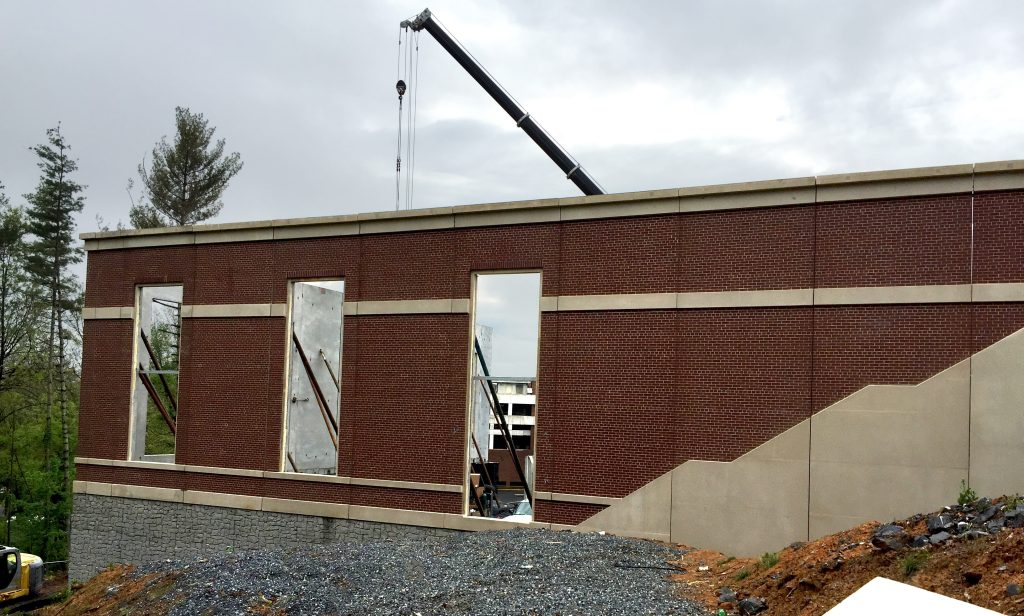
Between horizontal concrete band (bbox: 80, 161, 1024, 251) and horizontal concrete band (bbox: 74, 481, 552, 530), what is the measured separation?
21.6ft

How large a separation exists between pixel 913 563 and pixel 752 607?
2.27 m

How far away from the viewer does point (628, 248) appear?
19.1 m

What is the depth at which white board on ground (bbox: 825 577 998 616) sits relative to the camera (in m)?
5.48

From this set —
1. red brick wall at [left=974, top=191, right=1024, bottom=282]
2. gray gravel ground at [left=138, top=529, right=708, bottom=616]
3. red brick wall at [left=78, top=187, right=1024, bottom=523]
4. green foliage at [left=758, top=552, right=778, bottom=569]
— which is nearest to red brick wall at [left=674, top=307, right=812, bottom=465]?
red brick wall at [left=78, top=187, right=1024, bottom=523]

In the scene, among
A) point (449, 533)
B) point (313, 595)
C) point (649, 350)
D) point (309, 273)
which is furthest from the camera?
point (309, 273)

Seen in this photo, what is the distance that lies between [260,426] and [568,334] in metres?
8.75

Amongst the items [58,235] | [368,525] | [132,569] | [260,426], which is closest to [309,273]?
[260,426]

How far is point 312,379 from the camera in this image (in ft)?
78.5

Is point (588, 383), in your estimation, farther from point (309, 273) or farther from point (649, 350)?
point (309, 273)

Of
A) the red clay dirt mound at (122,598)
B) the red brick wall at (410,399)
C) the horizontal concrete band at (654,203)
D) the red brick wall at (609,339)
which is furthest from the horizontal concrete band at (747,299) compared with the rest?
the red clay dirt mound at (122,598)

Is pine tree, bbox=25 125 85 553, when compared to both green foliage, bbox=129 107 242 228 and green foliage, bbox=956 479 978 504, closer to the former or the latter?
green foliage, bbox=129 107 242 228

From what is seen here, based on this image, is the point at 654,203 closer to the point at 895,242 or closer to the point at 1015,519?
the point at 895,242

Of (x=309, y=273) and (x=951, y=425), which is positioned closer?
(x=951, y=425)

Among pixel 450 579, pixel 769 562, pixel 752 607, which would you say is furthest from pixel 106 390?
pixel 752 607
